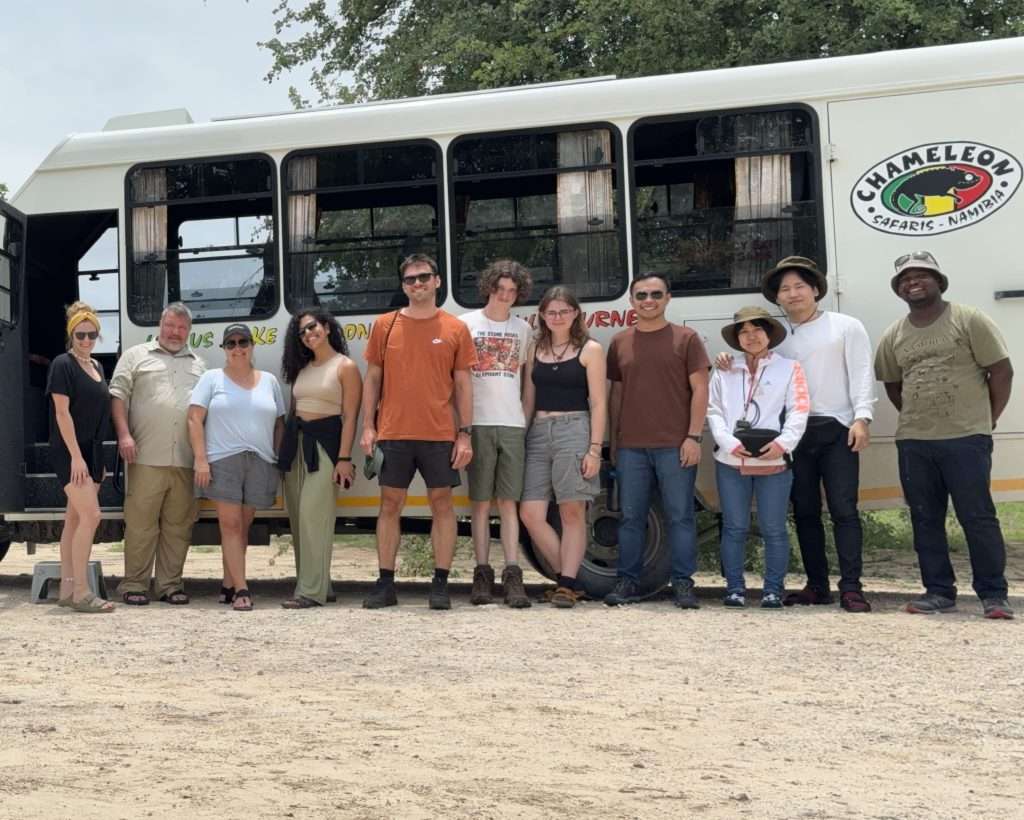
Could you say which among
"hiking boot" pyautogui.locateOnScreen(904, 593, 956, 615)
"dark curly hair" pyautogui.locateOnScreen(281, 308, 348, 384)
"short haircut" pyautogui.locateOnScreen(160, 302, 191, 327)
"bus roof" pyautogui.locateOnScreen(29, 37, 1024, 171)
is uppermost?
"bus roof" pyautogui.locateOnScreen(29, 37, 1024, 171)

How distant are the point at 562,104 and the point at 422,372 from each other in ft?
6.09

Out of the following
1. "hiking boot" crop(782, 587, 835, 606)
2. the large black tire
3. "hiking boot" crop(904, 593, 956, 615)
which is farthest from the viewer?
the large black tire

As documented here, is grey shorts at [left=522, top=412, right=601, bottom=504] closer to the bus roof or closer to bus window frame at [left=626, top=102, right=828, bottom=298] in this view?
bus window frame at [left=626, top=102, right=828, bottom=298]

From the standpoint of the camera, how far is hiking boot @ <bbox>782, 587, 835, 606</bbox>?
761 centimetres

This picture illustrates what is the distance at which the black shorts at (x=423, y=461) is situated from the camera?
740cm

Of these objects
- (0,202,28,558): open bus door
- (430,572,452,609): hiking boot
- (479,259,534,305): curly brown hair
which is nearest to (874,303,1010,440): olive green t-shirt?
(479,259,534,305): curly brown hair

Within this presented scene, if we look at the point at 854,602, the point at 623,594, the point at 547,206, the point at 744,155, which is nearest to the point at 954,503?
the point at 854,602

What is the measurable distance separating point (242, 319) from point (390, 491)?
1.65 meters

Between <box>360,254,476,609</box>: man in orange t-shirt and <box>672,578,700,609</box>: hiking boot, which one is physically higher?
Result: <box>360,254,476,609</box>: man in orange t-shirt

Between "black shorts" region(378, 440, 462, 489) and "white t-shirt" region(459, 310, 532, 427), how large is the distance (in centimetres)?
30

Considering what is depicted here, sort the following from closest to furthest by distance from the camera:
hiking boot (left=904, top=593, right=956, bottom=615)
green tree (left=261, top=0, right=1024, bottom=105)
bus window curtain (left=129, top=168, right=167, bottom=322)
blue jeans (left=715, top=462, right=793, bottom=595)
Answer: hiking boot (left=904, top=593, right=956, bottom=615) → blue jeans (left=715, top=462, right=793, bottom=595) → bus window curtain (left=129, top=168, right=167, bottom=322) → green tree (left=261, top=0, right=1024, bottom=105)

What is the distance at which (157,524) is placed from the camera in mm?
7996

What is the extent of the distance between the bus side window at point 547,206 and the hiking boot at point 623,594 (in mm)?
1661

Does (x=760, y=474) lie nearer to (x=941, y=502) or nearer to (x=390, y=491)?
(x=941, y=502)
